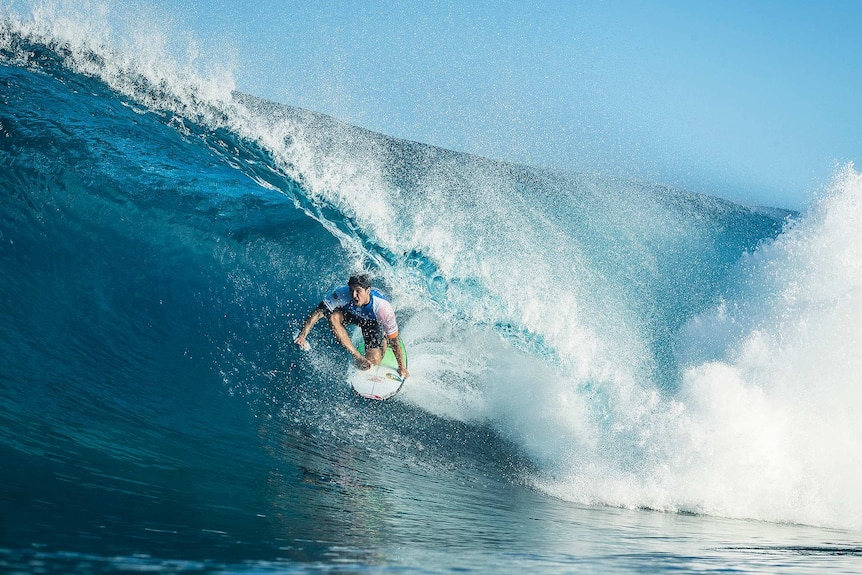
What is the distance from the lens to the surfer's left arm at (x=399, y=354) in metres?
6.02

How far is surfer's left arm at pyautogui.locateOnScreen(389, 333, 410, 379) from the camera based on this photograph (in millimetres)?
6018

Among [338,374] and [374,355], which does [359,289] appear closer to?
[374,355]

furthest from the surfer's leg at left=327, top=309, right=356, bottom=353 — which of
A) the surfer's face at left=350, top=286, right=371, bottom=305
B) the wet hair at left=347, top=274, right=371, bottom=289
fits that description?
the wet hair at left=347, top=274, right=371, bottom=289

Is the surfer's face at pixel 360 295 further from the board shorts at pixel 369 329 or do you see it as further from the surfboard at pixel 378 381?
the surfboard at pixel 378 381

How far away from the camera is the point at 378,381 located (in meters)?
6.24

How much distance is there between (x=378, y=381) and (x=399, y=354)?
15.7 inches

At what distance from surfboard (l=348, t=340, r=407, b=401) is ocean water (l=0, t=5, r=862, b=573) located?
18cm

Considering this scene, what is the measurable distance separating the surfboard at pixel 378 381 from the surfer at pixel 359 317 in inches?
3.2

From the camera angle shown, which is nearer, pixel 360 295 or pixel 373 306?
pixel 360 295

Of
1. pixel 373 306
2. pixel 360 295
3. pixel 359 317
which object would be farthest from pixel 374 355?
pixel 360 295

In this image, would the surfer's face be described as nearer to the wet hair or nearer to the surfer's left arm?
the wet hair

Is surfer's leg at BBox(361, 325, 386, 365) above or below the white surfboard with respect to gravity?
above

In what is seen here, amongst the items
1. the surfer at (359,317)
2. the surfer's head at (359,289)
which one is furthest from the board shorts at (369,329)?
the surfer's head at (359,289)

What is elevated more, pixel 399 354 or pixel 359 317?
pixel 359 317
